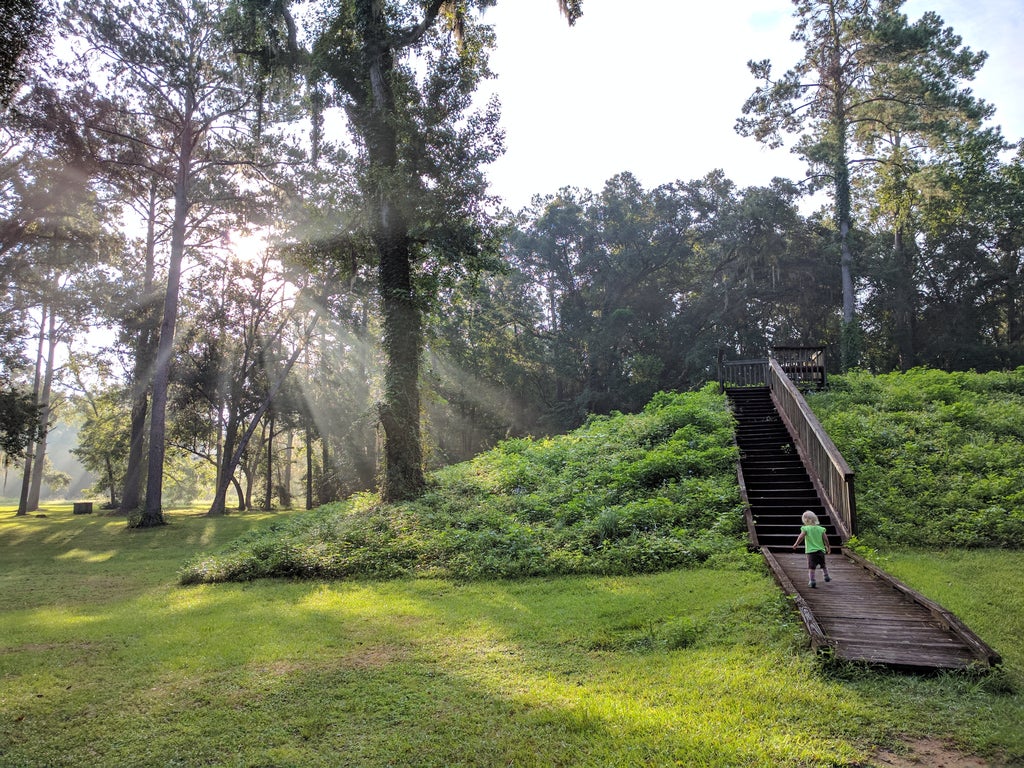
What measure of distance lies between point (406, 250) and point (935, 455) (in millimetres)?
15042

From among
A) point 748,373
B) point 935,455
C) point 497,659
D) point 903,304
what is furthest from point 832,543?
point 903,304

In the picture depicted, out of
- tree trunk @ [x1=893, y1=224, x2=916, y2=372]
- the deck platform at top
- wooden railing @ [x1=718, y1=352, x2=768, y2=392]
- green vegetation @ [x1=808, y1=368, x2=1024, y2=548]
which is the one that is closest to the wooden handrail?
wooden railing @ [x1=718, y1=352, x2=768, y2=392]

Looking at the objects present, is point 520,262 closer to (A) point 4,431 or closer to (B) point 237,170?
(B) point 237,170

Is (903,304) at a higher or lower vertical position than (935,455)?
higher

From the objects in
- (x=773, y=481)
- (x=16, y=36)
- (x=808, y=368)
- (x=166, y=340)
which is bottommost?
(x=773, y=481)

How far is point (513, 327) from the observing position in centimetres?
Result: 5012

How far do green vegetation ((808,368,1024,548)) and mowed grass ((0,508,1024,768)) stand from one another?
3.93ft

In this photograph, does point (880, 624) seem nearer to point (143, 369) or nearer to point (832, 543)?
point (832, 543)

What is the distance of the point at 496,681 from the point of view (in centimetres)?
574

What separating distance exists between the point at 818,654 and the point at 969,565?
5.25 meters

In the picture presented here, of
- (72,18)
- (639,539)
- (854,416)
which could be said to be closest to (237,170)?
(72,18)

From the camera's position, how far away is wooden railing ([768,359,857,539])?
1048cm

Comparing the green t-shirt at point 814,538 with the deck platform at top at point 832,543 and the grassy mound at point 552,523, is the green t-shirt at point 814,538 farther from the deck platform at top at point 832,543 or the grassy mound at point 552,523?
the grassy mound at point 552,523

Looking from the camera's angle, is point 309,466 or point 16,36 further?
point 309,466
